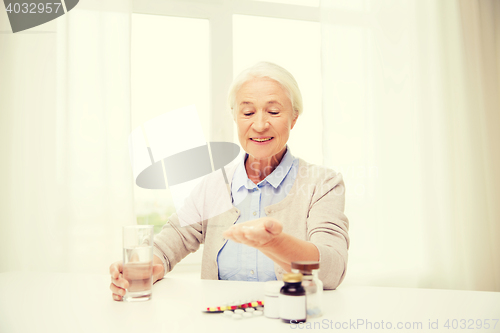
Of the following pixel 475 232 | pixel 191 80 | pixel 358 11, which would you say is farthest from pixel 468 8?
pixel 191 80

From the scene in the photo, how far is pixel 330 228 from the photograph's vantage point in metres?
1.09

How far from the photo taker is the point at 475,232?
2254mm

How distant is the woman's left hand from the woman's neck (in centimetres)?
63

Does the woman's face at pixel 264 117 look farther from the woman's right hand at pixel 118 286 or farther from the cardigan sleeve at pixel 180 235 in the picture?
the woman's right hand at pixel 118 286

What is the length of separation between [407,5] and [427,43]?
0.89 ft

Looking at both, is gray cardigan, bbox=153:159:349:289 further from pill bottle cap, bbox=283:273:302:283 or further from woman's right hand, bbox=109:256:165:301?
pill bottle cap, bbox=283:273:302:283

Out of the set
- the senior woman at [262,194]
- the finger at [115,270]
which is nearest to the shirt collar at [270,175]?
the senior woman at [262,194]

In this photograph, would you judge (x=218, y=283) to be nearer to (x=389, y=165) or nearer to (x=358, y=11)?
(x=389, y=165)

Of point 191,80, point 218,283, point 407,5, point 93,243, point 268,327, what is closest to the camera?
point 268,327

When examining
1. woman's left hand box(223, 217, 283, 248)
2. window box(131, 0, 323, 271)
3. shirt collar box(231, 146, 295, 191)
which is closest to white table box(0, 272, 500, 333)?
woman's left hand box(223, 217, 283, 248)

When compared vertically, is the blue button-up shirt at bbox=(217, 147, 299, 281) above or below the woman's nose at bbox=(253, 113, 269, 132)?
below

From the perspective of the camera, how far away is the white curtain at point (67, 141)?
74.0 inches

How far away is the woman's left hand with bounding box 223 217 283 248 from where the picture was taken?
0.73 m

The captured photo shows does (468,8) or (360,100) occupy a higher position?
(468,8)
